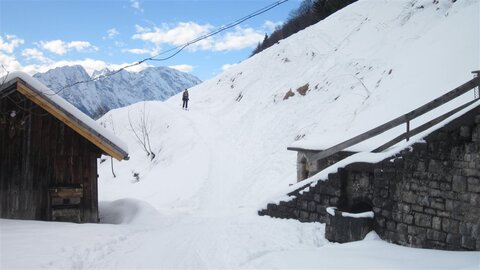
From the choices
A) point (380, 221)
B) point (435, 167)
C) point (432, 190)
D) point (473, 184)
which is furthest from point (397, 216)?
point (473, 184)

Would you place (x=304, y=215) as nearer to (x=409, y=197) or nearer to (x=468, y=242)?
(x=409, y=197)

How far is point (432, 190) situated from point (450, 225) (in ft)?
2.27

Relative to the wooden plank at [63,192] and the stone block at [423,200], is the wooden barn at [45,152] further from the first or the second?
the stone block at [423,200]

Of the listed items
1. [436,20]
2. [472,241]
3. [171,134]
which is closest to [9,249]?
[472,241]

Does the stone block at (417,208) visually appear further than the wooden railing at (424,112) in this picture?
Yes

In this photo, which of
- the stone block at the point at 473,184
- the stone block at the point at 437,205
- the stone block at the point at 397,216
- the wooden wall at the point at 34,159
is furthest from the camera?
the wooden wall at the point at 34,159

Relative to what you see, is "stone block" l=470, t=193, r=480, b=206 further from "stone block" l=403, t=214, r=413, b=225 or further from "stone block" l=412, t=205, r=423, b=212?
"stone block" l=403, t=214, r=413, b=225

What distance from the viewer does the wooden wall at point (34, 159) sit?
32.2 ft

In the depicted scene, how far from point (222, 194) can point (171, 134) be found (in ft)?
42.4

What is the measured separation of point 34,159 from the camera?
9.99 meters

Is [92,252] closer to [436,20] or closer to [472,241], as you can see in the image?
[472,241]

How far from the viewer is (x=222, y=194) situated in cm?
1705

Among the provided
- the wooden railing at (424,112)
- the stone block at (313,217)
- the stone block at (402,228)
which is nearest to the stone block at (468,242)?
the stone block at (402,228)

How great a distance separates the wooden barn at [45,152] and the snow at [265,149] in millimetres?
1274
